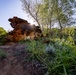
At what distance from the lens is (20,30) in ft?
34.3

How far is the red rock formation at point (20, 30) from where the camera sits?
396 inches

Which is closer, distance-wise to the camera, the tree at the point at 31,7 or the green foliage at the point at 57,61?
the green foliage at the point at 57,61

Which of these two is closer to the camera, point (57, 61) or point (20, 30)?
point (57, 61)

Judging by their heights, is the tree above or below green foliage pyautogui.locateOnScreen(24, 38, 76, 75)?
above

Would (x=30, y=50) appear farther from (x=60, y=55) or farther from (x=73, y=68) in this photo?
(x=73, y=68)

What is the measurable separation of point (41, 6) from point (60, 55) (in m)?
9.72

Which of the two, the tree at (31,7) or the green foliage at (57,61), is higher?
the tree at (31,7)

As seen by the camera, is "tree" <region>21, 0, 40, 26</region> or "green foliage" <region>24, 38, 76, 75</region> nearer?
"green foliage" <region>24, 38, 76, 75</region>

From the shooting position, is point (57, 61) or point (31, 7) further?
point (31, 7)

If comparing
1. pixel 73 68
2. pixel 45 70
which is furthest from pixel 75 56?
pixel 45 70

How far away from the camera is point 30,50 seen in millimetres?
5973

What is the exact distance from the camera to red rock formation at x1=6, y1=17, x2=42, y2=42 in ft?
33.0

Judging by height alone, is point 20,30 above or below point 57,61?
above

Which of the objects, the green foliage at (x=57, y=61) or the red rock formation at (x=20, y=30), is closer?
the green foliage at (x=57, y=61)
